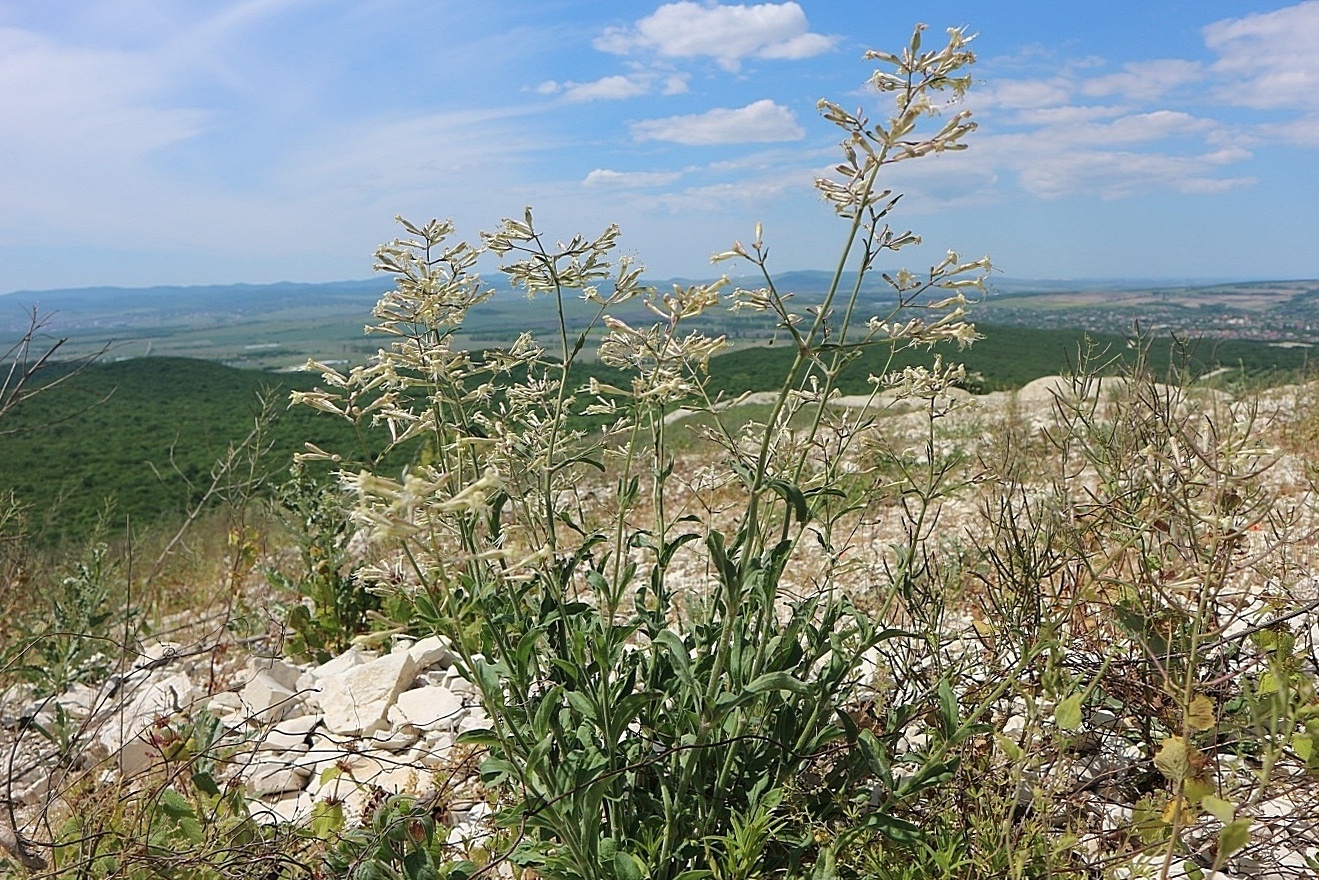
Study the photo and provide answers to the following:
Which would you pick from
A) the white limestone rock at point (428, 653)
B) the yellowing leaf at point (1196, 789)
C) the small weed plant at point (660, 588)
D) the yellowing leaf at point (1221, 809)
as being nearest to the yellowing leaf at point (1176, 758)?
the yellowing leaf at point (1196, 789)

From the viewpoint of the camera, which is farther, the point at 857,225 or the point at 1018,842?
the point at 1018,842

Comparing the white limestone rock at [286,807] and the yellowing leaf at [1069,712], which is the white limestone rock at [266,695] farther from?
the yellowing leaf at [1069,712]

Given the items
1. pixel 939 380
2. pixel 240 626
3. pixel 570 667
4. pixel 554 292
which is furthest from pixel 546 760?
pixel 240 626

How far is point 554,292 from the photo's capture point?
259 cm

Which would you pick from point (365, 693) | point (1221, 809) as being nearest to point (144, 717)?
point (365, 693)

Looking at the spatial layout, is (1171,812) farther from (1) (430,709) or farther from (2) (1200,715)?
(1) (430,709)

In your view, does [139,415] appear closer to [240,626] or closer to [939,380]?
[240,626]

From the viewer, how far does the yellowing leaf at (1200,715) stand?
6.53 ft

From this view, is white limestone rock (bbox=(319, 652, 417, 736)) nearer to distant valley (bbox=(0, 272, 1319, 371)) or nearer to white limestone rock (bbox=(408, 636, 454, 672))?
white limestone rock (bbox=(408, 636, 454, 672))

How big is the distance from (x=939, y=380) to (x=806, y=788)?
1.37 meters

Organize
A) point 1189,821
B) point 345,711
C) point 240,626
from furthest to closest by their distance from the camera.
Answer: point 240,626, point 345,711, point 1189,821

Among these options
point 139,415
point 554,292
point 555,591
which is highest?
point 554,292

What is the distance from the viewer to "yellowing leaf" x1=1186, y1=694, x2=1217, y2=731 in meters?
1.99

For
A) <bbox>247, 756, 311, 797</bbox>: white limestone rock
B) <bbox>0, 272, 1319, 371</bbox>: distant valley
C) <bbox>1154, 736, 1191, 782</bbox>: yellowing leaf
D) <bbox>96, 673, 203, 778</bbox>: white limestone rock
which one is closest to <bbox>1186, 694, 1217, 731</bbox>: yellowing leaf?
<bbox>1154, 736, 1191, 782</bbox>: yellowing leaf
